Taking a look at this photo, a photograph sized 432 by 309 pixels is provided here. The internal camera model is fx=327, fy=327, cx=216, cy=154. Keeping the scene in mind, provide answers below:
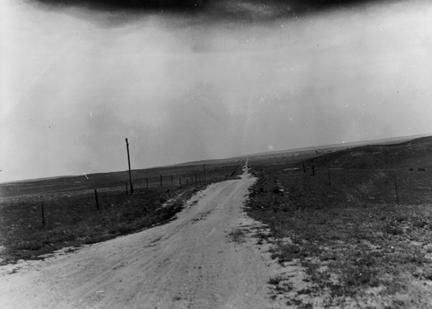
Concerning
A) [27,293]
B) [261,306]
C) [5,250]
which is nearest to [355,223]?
[261,306]

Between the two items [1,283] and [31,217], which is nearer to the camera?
[1,283]

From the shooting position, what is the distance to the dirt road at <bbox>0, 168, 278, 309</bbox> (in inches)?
328

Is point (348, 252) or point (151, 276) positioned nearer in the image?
point (151, 276)

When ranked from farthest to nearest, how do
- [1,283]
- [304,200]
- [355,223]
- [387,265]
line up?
[304,200]
[355,223]
[1,283]
[387,265]

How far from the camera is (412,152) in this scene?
6012 centimetres

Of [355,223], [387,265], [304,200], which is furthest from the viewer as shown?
[304,200]

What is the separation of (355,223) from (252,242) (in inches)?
228

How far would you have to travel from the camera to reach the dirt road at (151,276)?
834 centimetres

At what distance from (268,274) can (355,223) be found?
8.23 meters

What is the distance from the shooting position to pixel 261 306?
7430mm

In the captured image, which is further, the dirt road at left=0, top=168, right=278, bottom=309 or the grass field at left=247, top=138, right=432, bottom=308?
the dirt road at left=0, top=168, right=278, bottom=309

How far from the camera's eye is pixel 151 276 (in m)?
10.3

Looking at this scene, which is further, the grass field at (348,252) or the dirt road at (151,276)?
the dirt road at (151,276)

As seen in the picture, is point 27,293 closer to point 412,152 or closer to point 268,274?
point 268,274
